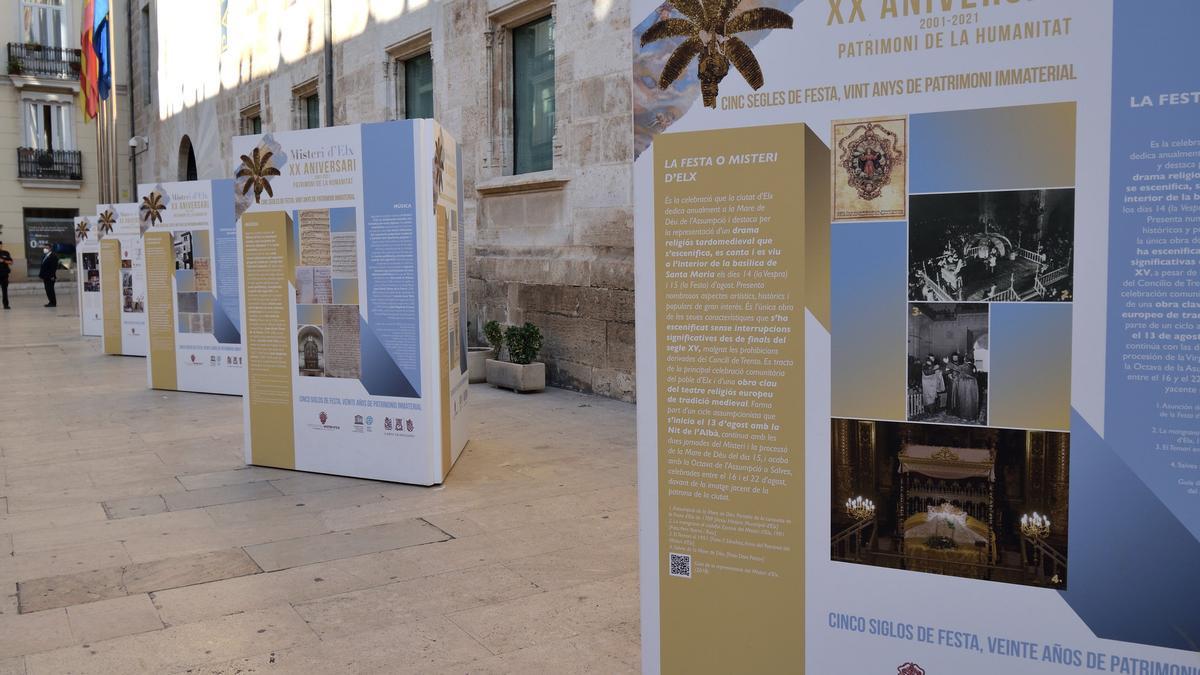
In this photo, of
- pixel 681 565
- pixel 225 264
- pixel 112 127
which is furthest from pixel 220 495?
pixel 112 127

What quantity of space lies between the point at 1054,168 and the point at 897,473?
84 cm

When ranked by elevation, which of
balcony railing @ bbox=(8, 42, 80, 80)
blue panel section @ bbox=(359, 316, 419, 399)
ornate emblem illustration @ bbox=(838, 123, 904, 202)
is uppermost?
balcony railing @ bbox=(8, 42, 80, 80)

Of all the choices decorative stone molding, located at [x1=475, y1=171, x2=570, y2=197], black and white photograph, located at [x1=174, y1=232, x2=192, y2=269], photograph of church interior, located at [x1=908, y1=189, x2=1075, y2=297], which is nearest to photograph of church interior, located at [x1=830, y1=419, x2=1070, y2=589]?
photograph of church interior, located at [x1=908, y1=189, x2=1075, y2=297]

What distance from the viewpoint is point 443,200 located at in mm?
6691

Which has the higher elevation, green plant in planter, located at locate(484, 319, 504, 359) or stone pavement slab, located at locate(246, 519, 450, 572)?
green plant in planter, located at locate(484, 319, 504, 359)

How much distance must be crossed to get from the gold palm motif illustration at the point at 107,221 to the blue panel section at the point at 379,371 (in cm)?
988

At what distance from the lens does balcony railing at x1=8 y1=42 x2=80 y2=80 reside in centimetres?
3576

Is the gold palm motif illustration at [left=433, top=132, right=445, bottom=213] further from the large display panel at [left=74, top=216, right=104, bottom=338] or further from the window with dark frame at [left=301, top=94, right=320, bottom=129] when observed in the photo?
the large display panel at [left=74, top=216, right=104, bottom=338]

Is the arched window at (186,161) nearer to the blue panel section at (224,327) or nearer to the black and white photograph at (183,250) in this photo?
the black and white photograph at (183,250)

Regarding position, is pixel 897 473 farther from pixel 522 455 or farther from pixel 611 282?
pixel 611 282

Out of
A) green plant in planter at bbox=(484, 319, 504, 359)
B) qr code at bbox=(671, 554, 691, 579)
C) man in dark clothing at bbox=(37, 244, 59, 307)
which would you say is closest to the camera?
qr code at bbox=(671, 554, 691, 579)

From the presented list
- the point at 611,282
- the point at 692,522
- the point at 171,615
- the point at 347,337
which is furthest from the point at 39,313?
the point at 692,522

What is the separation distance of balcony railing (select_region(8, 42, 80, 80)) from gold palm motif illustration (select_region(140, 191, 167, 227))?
29.9 m

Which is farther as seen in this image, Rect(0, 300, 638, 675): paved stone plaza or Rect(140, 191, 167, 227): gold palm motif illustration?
Rect(140, 191, 167, 227): gold palm motif illustration
